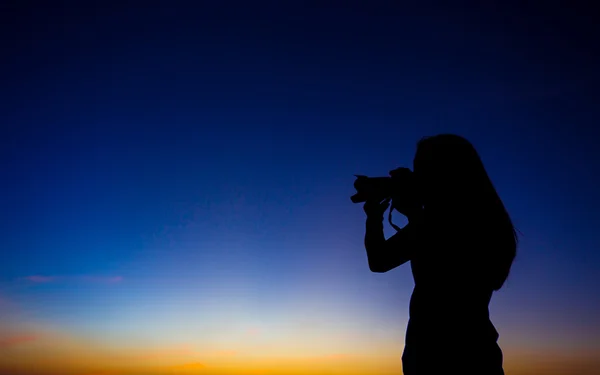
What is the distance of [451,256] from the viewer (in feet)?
5.97

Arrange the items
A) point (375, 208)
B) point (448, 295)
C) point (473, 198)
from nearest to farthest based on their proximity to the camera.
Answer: point (448, 295), point (473, 198), point (375, 208)

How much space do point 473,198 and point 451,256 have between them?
286mm

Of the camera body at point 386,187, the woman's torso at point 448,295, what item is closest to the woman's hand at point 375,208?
the camera body at point 386,187

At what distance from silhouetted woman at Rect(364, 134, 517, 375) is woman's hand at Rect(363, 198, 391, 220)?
0.26 feet

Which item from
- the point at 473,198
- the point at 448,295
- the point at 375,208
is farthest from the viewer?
the point at 375,208

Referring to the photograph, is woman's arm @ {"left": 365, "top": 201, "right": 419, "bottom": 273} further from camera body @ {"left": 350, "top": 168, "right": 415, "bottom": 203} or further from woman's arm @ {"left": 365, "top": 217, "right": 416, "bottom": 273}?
camera body @ {"left": 350, "top": 168, "right": 415, "bottom": 203}

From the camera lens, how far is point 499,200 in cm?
197

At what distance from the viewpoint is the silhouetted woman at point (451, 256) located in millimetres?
1733

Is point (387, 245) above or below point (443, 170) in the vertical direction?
below

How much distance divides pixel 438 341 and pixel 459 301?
0.18 meters

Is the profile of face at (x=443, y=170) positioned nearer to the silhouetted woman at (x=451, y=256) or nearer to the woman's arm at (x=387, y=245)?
the silhouetted woman at (x=451, y=256)

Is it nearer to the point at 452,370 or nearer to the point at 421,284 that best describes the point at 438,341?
the point at 452,370

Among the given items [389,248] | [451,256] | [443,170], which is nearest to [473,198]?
[443,170]

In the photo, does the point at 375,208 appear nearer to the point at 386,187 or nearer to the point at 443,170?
the point at 386,187
